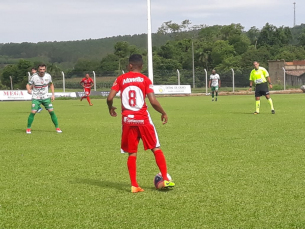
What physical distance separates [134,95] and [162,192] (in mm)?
1240

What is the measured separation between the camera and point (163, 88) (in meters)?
46.9

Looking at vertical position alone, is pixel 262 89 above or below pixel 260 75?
below

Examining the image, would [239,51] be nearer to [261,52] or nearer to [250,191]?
[261,52]

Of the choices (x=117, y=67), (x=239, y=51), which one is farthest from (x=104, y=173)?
(x=239, y=51)

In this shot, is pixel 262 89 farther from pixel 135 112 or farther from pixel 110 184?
pixel 135 112

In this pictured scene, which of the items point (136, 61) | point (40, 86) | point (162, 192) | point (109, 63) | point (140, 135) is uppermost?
point (109, 63)

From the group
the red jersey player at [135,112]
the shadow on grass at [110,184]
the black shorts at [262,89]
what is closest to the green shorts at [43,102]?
the shadow on grass at [110,184]

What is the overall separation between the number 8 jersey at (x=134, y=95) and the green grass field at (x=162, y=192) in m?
0.91

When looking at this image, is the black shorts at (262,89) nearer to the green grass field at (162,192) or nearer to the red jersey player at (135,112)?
the green grass field at (162,192)

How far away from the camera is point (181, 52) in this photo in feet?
336

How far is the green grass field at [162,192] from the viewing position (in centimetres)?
523

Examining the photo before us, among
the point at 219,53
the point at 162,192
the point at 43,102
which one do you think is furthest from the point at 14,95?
the point at 219,53

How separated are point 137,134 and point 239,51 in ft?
353

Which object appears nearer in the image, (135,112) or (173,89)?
(135,112)
